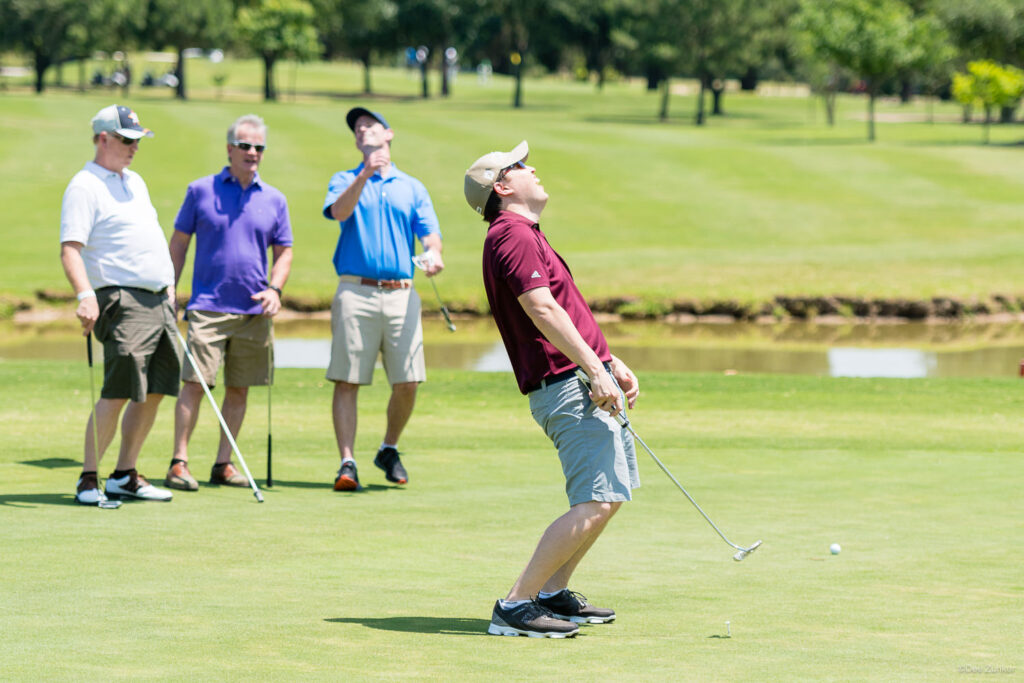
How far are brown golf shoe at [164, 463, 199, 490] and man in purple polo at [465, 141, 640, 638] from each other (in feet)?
12.3

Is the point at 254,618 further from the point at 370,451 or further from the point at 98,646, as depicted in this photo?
the point at 370,451

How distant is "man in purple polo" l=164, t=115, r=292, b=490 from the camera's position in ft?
29.4

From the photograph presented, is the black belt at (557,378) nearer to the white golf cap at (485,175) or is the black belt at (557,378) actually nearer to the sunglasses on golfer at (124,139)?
the white golf cap at (485,175)

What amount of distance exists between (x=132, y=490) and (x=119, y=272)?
4.30 ft

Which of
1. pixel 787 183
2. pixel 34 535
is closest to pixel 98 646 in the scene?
pixel 34 535

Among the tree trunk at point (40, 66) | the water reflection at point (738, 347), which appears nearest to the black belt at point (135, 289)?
the water reflection at point (738, 347)

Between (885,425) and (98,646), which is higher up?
(98,646)

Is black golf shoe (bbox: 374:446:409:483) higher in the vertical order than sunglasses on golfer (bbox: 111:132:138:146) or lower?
lower

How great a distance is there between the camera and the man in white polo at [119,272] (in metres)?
7.88

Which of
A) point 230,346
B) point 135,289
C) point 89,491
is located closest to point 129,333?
point 135,289

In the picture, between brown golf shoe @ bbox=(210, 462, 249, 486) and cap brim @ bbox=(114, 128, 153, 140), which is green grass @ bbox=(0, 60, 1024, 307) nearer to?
brown golf shoe @ bbox=(210, 462, 249, 486)

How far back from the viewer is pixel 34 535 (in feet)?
23.1

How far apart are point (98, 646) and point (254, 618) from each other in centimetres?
69

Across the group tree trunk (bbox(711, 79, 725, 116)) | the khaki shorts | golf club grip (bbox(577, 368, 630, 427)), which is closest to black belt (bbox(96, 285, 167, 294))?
the khaki shorts
